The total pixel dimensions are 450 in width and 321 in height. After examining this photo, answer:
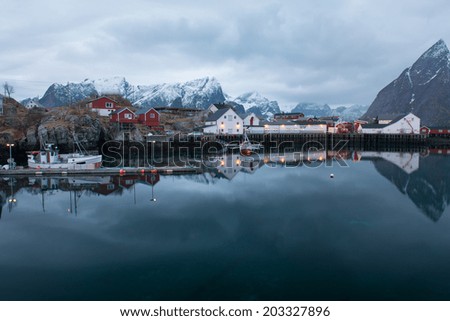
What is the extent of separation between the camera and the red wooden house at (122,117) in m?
59.7

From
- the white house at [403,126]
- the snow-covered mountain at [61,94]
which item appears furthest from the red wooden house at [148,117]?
the snow-covered mountain at [61,94]

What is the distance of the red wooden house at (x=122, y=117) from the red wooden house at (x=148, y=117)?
11.4 ft

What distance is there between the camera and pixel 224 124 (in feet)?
238

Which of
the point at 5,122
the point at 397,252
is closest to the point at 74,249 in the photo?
the point at 397,252

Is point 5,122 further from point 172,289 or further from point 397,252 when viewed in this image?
point 397,252

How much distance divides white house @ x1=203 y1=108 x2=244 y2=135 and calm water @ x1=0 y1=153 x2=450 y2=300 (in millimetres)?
43164

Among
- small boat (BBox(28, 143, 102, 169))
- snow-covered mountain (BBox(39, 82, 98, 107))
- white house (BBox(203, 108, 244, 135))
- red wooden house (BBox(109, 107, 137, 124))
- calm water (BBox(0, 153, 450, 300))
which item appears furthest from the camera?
snow-covered mountain (BBox(39, 82, 98, 107))

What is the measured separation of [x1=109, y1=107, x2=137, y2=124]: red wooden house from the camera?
59.7 meters

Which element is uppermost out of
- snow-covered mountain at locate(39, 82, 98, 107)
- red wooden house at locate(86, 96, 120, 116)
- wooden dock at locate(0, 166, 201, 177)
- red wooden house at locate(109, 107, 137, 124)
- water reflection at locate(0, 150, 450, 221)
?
snow-covered mountain at locate(39, 82, 98, 107)

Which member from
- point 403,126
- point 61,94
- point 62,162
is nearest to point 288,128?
point 403,126

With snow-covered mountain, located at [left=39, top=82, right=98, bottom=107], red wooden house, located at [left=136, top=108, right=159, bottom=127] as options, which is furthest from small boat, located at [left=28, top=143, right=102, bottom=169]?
snow-covered mountain, located at [left=39, top=82, right=98, bottom=107]

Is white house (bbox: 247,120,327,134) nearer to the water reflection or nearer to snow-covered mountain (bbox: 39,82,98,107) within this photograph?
the water reflection

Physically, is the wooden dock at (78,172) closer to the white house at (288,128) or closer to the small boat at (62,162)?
the small boat at (62,162)
